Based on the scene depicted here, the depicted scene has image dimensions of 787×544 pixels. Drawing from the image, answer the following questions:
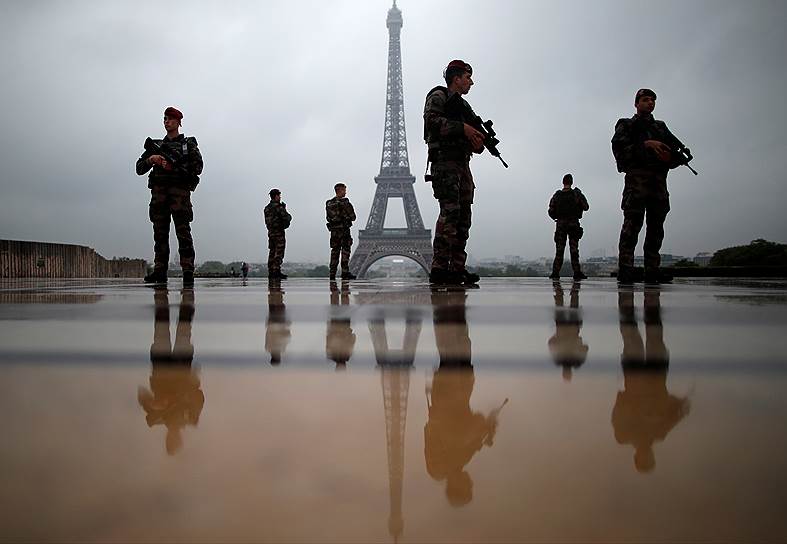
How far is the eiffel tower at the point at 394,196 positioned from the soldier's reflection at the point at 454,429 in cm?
2924

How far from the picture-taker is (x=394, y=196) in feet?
128

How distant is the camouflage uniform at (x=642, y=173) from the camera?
485cm

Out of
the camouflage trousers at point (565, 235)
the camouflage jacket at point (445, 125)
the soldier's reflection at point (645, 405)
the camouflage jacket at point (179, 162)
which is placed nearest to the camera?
the soldier's reflection at point (645, 405)

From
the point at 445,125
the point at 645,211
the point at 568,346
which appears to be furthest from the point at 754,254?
the point at 568,346

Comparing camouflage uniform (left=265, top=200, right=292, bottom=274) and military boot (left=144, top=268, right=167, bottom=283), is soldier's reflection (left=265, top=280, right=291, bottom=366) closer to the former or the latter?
military boot (left=144, top=268, right=167, bottom=283)

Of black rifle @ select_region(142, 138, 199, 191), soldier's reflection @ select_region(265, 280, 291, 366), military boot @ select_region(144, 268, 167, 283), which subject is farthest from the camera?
military boot @ select_region(144, 268, 167, 283)

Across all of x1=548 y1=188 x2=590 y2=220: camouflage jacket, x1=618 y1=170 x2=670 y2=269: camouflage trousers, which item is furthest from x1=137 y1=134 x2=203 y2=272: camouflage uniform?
x1=548 y1=188 x2=590 y2=220: camouflage jacket

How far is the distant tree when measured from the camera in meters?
12.4

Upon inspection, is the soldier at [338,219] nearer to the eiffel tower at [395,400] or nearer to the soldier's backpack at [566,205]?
the soldier's backpack at [566,205]

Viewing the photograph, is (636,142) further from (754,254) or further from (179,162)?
(754,254)

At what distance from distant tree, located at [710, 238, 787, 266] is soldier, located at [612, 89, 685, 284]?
9.57 metres

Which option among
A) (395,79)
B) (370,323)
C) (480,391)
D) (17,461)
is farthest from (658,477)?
(395,79)

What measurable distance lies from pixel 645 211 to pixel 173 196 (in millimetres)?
5223

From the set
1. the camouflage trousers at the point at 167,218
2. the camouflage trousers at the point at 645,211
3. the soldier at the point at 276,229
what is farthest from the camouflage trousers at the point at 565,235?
the camouflage trousers at the point at 167,218
